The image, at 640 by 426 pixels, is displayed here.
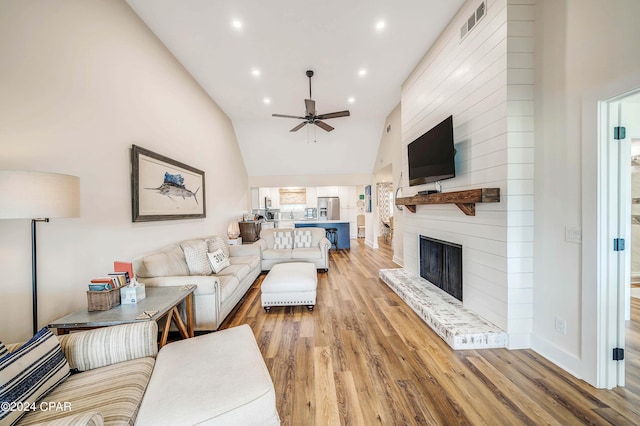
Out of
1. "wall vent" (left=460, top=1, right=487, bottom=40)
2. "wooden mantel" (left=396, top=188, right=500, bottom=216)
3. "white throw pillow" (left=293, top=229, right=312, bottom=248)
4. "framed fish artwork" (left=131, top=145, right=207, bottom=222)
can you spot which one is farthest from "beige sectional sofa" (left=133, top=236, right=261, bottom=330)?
"wall vent" (left=460, top=1, right=487, bottom=40)

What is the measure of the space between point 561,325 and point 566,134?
1.53 m

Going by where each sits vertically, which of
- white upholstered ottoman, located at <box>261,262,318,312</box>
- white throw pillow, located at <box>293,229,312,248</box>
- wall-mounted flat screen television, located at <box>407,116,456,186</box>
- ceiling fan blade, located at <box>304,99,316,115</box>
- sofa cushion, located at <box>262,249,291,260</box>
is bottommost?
white upholstered ottoman, located at <box>261,262,318,312</box>

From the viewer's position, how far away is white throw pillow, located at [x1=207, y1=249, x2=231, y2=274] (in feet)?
11.0

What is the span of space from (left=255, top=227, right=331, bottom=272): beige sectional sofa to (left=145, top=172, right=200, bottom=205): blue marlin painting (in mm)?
1647

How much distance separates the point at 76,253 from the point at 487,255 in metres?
3.77

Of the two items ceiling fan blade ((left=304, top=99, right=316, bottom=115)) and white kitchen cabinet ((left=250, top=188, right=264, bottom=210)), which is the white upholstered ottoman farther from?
white kitchen cabinet ((left=250, top=188, right=264, bottom=210))

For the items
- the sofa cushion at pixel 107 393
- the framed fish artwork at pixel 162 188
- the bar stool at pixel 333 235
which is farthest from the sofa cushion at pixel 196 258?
the bar stool at pixel 333 235

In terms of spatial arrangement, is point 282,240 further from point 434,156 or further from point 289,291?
point 434,156

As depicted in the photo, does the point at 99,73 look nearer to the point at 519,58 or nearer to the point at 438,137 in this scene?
the point at 438,137

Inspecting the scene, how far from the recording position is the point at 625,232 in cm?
164

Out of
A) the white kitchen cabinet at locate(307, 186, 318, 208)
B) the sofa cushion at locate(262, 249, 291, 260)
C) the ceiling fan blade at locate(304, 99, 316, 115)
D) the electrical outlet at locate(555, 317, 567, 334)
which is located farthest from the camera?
the white kitchen cabinet at locate(307, 186, 318, 208)

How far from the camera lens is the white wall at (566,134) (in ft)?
5.24

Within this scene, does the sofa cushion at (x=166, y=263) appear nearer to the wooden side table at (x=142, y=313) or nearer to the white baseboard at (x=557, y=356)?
the wooden side table at (x=142, y=313)

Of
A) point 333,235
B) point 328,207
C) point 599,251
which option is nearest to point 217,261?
point 599,251
